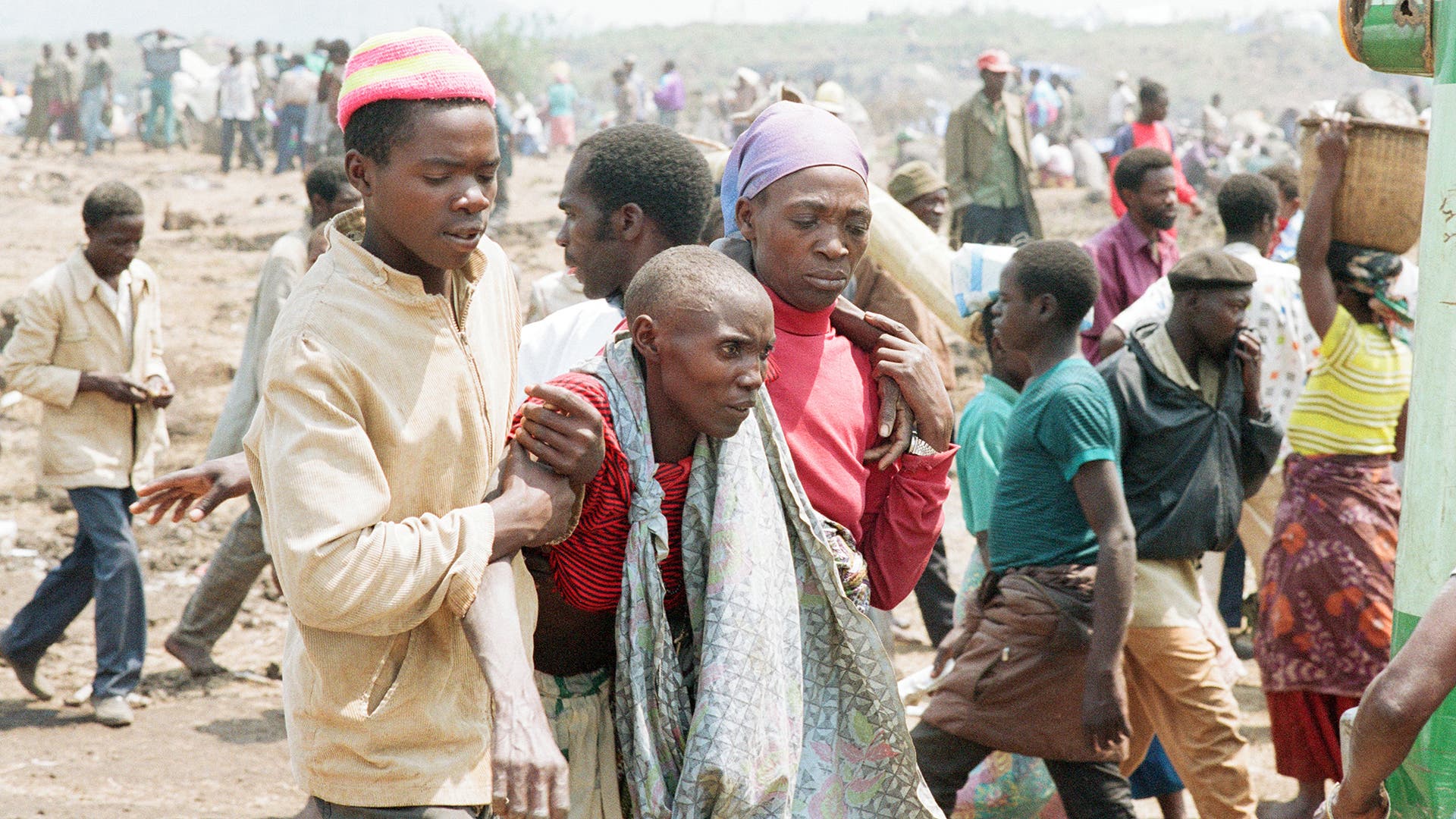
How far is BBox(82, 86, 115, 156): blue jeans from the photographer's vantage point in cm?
2359

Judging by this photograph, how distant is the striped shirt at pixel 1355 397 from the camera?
4.62m

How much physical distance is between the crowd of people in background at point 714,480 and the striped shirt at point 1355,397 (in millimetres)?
12

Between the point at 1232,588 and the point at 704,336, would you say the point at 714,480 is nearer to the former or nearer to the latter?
the point at 704,336

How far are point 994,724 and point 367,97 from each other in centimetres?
236

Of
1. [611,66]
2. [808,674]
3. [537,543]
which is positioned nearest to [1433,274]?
[808,674]

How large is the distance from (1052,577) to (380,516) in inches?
85.3

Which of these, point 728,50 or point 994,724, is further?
point 728,50

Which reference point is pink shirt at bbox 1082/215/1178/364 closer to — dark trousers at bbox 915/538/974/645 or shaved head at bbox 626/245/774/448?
dark trousers at bbox 915/538/974/645

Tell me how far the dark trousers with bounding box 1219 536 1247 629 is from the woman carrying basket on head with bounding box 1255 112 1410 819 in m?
2.16

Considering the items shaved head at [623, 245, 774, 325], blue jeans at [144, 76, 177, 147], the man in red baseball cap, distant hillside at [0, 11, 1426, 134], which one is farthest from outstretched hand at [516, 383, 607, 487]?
distant hillside at [0, 11, 1426, 134]

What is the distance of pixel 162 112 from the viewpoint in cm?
2575

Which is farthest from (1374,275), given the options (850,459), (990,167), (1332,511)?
(990,167)

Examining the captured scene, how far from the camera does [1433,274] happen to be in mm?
2553

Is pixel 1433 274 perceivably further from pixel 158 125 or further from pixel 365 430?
pixel 158 125
